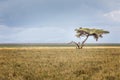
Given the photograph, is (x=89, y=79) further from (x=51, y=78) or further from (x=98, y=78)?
(x=51, y=78)

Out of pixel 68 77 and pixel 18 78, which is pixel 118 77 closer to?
pixel 68 77

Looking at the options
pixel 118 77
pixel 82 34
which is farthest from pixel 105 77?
pixel 82 34

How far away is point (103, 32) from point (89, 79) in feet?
219

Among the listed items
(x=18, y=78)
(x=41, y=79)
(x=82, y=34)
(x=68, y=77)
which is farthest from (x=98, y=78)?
(x=82, y=34)

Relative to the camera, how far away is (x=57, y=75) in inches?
691

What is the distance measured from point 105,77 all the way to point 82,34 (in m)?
64.3

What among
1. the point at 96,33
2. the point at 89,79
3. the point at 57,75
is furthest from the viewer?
the point at 96,33

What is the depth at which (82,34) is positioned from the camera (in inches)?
3189

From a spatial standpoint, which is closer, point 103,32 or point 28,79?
point 28,79

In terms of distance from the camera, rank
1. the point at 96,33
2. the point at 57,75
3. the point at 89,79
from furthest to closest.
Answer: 1. the point at 96,33
2. the point at 57,75
3. the point at 89,79

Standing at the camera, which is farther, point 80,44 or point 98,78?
point 80,44

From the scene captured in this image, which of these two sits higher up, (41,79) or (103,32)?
(103,32)

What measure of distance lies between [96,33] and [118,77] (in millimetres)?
64509

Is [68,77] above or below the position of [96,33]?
below
